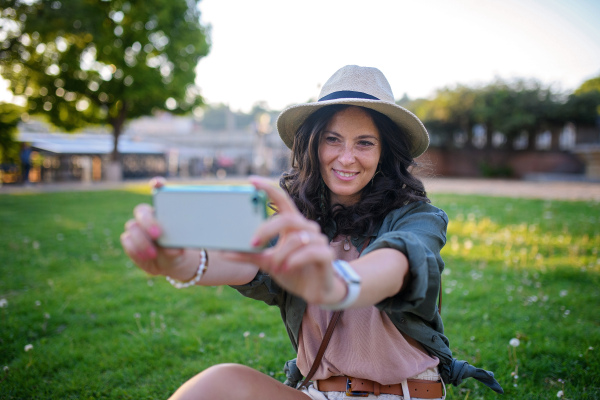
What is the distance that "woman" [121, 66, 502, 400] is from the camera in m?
1.37

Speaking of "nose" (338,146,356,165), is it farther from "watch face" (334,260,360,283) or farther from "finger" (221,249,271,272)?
"finger" (221,249,271,272)

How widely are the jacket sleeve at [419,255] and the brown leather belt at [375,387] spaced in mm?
424

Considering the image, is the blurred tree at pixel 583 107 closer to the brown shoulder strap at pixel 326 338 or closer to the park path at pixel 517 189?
the park path at pixel 517 189

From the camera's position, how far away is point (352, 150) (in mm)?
1956

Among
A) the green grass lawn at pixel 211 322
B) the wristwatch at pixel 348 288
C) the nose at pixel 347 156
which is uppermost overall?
the nose at pixel 347 156

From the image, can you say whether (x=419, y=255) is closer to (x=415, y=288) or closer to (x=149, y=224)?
(x=415, y=288)

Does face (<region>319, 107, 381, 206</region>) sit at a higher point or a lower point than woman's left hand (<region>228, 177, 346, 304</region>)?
higher

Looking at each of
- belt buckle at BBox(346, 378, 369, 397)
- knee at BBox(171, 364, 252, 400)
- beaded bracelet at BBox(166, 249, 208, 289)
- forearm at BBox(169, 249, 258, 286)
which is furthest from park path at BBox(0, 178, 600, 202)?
beaded bracelet at BBox(166, 249, 208, 289)

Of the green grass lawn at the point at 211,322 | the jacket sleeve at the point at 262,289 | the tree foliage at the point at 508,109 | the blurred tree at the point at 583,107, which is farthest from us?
the tree foliage at the point at 508,109

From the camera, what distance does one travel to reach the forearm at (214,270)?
1.49m

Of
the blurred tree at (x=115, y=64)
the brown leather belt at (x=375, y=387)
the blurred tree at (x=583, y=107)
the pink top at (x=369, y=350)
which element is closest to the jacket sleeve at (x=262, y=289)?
the pink top at (x=369, y=350)

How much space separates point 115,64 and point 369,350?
2249cm

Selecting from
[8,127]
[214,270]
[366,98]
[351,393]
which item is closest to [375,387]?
[351,393]

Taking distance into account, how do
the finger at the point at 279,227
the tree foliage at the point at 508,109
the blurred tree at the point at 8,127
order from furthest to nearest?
the tree foliage at the point at 508,109, the blurred tree at the point at 8,127, the finger at the point at 279,227
